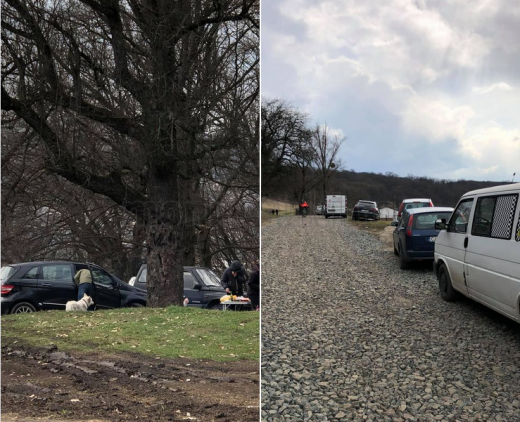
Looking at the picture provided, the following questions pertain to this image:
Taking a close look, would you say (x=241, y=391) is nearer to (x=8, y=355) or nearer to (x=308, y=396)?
(x=8, y=355)

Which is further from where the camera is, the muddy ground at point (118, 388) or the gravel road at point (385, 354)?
the gravel road at point (385, 354)

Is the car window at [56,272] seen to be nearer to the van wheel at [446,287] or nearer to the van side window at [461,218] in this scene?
the van side window at [461,218]

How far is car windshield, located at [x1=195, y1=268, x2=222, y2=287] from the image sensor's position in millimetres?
1816

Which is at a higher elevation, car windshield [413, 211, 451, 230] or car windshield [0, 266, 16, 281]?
car windshield [413, 211, 451, 230]

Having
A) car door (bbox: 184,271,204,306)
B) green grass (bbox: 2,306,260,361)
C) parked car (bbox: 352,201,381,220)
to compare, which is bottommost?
green grass (bbox: 2,306,260,361)

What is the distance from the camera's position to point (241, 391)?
5.79 ft

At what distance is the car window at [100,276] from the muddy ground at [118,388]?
28 cm

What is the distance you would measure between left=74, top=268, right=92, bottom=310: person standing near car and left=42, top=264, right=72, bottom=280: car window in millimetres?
30

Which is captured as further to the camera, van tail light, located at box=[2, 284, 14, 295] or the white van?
the white van

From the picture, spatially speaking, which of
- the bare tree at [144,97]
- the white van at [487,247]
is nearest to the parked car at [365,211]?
the white van at [487,247]

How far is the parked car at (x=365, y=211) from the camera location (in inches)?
353

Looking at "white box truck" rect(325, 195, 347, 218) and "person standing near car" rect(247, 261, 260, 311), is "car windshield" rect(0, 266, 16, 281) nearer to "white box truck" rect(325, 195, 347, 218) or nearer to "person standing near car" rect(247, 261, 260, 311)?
"person standing near car" rect(247, 261, 260, 311)

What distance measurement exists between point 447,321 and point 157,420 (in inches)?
137

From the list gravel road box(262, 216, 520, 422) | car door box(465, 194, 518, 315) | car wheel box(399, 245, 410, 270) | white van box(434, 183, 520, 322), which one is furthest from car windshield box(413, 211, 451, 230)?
car door box(465, 194, 518, 315)
